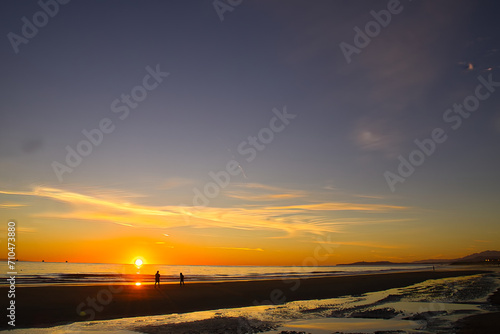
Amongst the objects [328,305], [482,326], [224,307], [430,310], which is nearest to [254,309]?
[224,307]

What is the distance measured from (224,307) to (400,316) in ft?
41.6

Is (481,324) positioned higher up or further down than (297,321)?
further down

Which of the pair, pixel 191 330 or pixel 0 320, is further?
pixel 0 320

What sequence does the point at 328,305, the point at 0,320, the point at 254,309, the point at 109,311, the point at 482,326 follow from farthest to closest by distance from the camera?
the point at 328,305
the point at 254,309
the point at 109,311
the point at 0,320
the point at 482,326

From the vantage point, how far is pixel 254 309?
81.7ft

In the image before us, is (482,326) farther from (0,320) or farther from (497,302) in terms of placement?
(0,320)

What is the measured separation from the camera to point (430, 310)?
2281cm

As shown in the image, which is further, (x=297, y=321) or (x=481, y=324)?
(x=297, y=321)

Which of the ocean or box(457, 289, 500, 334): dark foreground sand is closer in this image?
box(457, 289, 500, 334): dark foreground sand

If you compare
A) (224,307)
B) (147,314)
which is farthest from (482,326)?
(147,314)

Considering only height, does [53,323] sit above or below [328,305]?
above

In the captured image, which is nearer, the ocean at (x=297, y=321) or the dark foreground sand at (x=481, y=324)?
the dark foreground sand at (x=481, y=324)

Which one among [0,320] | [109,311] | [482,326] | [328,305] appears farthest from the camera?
[328,305]

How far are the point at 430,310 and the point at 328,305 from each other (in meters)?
7.62
